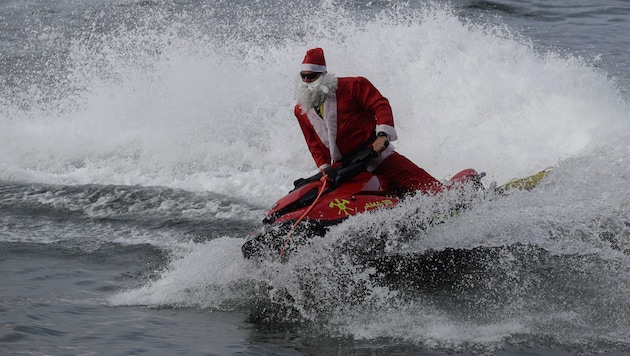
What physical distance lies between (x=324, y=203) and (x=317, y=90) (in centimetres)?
92

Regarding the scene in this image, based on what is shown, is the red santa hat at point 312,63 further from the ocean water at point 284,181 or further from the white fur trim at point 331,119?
the ocean water at point 284,181

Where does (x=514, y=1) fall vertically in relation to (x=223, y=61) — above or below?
above

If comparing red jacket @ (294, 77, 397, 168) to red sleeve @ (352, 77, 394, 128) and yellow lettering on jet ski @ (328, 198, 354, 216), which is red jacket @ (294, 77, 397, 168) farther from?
yellow lettering on jet ski @ (328, 198, 354, 216)

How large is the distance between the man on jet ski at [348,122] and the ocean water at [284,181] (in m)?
0.56

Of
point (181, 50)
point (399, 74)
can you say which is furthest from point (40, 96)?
point (399, 74)

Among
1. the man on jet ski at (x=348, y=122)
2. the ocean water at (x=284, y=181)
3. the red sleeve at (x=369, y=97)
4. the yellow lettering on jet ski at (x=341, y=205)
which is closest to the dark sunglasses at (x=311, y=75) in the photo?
the man on jet ski at (x=348, y=122)

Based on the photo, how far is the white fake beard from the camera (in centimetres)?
677

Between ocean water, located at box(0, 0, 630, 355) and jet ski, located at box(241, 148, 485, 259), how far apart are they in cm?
16

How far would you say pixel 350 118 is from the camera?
6.88 meters

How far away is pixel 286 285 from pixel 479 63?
25.3ft

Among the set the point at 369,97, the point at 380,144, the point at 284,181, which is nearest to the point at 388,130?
the point at 380,144

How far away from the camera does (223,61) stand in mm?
14109

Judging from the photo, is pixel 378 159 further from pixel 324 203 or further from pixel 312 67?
pixel 312 67

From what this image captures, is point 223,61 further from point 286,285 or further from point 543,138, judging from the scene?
point 286,285
